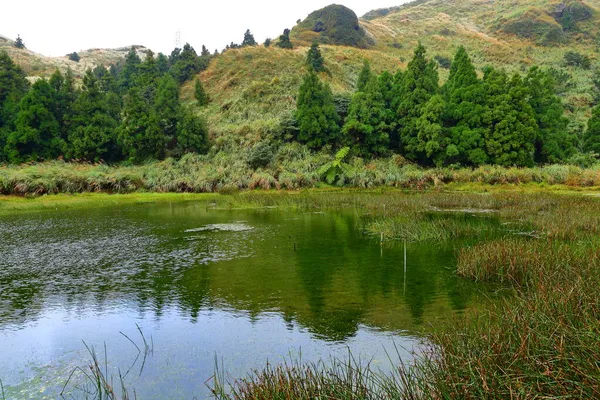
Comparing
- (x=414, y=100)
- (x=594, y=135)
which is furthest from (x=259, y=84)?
(x=594, y=135)

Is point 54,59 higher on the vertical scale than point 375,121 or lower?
higher

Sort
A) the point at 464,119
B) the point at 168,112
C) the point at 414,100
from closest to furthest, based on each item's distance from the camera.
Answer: the point at 464,119
the point at 414,100
the point at 168,112

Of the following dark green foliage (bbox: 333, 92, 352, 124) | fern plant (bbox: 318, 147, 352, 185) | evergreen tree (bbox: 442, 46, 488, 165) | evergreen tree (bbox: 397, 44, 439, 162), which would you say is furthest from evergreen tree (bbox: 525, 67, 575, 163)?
fern plant (bbox: 318, 147, 352, 185)

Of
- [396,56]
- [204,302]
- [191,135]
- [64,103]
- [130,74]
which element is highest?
[396,56]

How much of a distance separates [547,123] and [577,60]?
45.7 m

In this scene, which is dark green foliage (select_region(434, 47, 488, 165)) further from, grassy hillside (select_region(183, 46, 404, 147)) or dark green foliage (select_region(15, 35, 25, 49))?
dark green foliage (select_region(15, 35, 25, 49))

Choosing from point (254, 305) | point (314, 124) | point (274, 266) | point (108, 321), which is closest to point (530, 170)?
point (314, 124)

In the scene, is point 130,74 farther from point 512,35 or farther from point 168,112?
point 512,35

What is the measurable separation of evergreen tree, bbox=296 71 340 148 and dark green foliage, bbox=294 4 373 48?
44.7 metres

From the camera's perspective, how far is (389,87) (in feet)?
136

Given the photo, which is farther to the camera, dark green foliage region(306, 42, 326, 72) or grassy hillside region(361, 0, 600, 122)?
grassy hillside region(361, 0, 600, 122)

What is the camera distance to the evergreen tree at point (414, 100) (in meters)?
37.0

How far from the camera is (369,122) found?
37.7 metres

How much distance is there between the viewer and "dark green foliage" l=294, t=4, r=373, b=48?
81.0 meters
